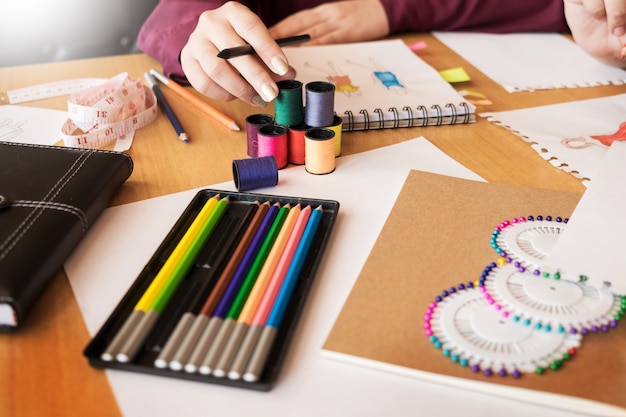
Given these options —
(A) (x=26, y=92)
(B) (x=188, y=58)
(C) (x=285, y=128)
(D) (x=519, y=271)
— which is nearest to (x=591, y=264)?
(D) (x=519, y=271)

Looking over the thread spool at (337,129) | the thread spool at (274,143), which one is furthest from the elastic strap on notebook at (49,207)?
the thread spool at (337,129)

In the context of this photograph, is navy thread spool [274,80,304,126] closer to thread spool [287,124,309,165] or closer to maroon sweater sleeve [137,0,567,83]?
thread spool [287,124,309,165]

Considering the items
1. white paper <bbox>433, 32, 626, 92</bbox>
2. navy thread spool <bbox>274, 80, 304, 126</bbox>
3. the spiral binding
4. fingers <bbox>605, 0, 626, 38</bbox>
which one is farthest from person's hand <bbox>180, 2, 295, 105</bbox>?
fingers <bbox>605, 0, 626, 38</bbox>

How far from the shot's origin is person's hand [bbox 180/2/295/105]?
0.87 metres

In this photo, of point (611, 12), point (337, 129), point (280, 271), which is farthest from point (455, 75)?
point (280, 271)

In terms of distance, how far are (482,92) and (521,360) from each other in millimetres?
670

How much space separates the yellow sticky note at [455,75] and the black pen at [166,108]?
49 centimetres

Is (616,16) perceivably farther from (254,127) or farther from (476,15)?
(254,127)

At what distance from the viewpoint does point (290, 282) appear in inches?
23.6

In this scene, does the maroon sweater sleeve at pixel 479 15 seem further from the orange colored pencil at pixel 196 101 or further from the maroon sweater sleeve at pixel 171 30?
the orange colored pencil at pixel 196 101

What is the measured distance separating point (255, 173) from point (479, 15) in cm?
80

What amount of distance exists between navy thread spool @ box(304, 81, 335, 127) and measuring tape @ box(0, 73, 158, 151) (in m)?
0.28

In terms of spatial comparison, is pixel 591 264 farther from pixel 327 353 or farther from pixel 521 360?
pixel 327 353

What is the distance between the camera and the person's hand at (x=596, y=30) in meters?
1.08
